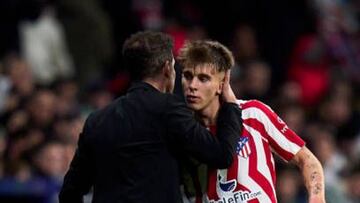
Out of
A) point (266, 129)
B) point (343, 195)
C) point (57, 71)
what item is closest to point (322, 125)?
point (343, 195)

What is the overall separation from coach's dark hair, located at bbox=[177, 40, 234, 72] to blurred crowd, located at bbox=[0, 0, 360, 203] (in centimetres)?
403

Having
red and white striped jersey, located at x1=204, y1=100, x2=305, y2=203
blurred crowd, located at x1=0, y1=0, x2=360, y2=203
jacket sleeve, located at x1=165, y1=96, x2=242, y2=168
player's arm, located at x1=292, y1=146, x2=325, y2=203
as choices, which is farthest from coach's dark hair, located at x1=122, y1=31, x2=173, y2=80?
blurred crowd, located at x1=0, y1=0, x2=360, y2=203

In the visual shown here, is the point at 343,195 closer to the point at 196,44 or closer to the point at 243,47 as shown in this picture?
the point at 243,47

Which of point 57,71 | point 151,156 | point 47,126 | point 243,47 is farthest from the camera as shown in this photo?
Result: point 243,47

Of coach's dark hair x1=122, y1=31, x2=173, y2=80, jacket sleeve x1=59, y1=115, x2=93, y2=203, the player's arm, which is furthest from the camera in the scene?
the player's arm

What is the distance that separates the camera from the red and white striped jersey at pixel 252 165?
24.6 ft

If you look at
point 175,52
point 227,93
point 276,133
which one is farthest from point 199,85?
point 175,52

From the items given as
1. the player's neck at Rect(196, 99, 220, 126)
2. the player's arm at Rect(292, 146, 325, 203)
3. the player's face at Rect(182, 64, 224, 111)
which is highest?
the player's face at Rect(182, 64, 224, 111)

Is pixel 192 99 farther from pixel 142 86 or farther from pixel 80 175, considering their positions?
pixel 80 175

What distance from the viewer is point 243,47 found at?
1562 centimetres

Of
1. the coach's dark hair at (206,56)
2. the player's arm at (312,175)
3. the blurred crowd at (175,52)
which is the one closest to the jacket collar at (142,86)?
the coach's dark hair at (206,56)

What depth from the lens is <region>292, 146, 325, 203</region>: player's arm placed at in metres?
7.39

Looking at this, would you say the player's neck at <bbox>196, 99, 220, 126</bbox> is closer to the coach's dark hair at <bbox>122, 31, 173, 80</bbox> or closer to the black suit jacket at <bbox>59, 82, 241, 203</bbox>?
the black suit jacket at <bbox>59, 82, 241, 203</bbox>

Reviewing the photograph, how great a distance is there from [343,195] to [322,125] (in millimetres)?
1757
